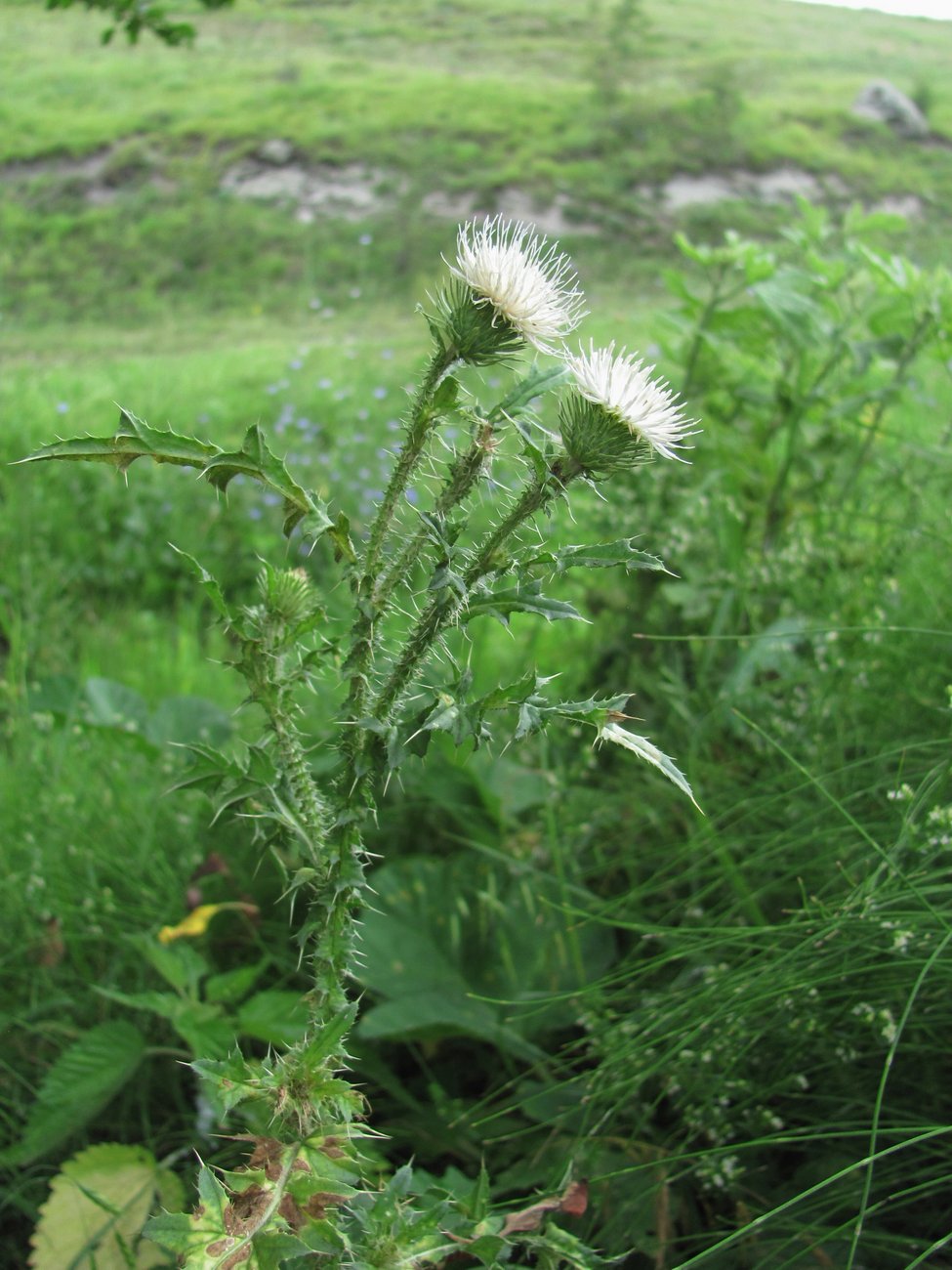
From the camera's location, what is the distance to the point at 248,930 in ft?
5.51

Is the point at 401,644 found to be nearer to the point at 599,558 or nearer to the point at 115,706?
the point at 599,558

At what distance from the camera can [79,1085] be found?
53.1 inches

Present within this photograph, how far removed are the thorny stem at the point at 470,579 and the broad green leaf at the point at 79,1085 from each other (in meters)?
0.76

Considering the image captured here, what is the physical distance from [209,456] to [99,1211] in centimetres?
91

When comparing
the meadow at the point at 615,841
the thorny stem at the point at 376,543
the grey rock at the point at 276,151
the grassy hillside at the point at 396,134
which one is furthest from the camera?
the grey rock at the point at 276,151

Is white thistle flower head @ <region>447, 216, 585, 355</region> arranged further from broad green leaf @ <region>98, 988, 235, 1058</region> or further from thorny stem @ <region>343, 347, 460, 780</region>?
broad green leaf @ <region>98, 988, 235, 1058</region>

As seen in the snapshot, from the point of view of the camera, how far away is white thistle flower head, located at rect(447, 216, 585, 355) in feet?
2.82

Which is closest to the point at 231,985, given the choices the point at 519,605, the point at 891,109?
the point at 519,605

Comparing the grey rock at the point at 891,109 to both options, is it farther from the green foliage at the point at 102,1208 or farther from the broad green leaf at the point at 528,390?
the green foliage at the point at 102,1208

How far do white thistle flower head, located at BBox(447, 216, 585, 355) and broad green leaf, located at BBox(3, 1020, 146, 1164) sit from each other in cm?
108

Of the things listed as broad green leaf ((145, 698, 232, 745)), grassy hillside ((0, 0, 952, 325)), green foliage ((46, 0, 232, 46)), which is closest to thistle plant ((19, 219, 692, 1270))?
broad green leaf ((145, 698, 232, 745))

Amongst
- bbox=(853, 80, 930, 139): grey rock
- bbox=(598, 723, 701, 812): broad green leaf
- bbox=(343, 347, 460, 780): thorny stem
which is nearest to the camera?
bbox=(598, 723, 701, 812): broad green leaf

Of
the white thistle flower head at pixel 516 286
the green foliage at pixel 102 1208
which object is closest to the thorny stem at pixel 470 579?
the white thistle flower head at pixel 516 286

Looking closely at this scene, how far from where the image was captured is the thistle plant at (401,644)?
84 cm
